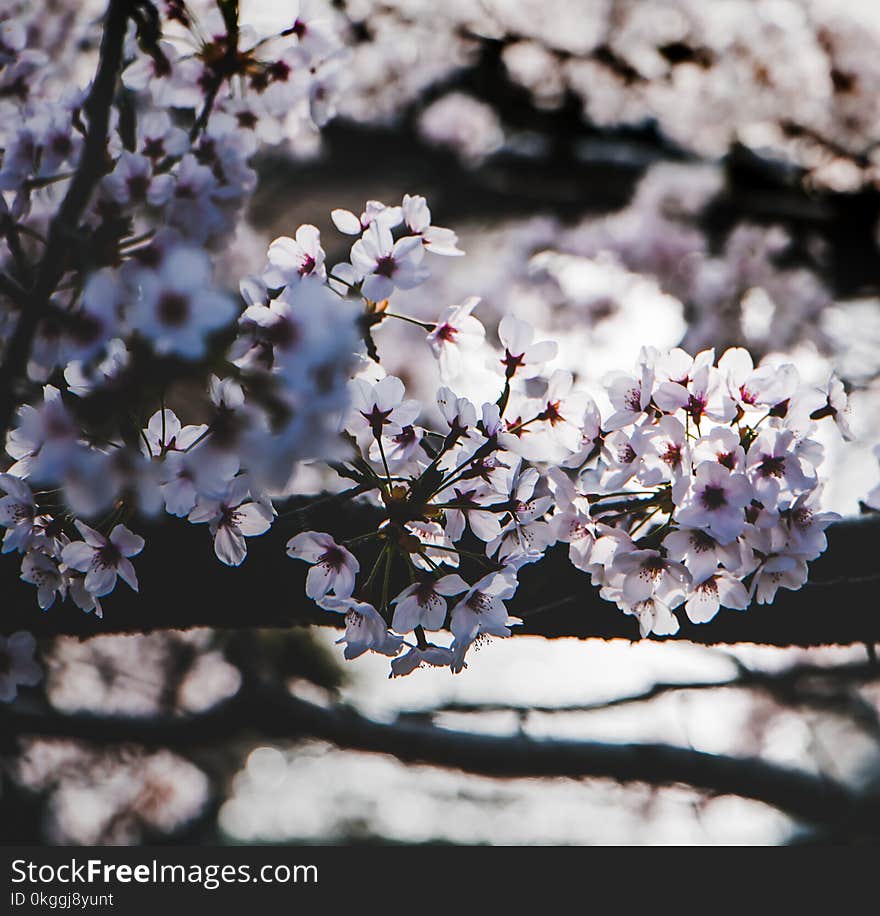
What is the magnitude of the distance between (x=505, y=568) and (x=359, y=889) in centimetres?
81

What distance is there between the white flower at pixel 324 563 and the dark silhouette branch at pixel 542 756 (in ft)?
5.44

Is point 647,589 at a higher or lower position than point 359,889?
higher

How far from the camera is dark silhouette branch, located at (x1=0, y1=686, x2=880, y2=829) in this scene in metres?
2.45

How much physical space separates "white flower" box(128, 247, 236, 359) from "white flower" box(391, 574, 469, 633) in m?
0.47

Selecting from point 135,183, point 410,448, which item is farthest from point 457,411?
point 135,183

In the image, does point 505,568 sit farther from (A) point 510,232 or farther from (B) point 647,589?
(A) point 510,232

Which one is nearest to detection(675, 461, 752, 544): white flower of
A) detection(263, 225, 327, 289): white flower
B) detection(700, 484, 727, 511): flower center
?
detection(700, 484, 727, 511): flower center

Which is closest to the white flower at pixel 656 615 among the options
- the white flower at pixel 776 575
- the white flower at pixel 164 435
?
the white flower at pixel 776 575

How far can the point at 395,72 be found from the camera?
12.1 feet

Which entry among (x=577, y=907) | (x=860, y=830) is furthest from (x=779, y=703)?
(x=577, y=907)

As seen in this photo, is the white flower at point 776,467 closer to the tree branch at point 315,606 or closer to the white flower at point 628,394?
the white flower at point 628,394

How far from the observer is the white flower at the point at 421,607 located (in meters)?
1.00

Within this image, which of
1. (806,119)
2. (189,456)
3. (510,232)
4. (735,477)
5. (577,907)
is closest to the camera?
(189,456)

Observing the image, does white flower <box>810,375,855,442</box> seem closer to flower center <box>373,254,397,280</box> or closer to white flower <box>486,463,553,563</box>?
white flower <box>486,463,553,563</box>
